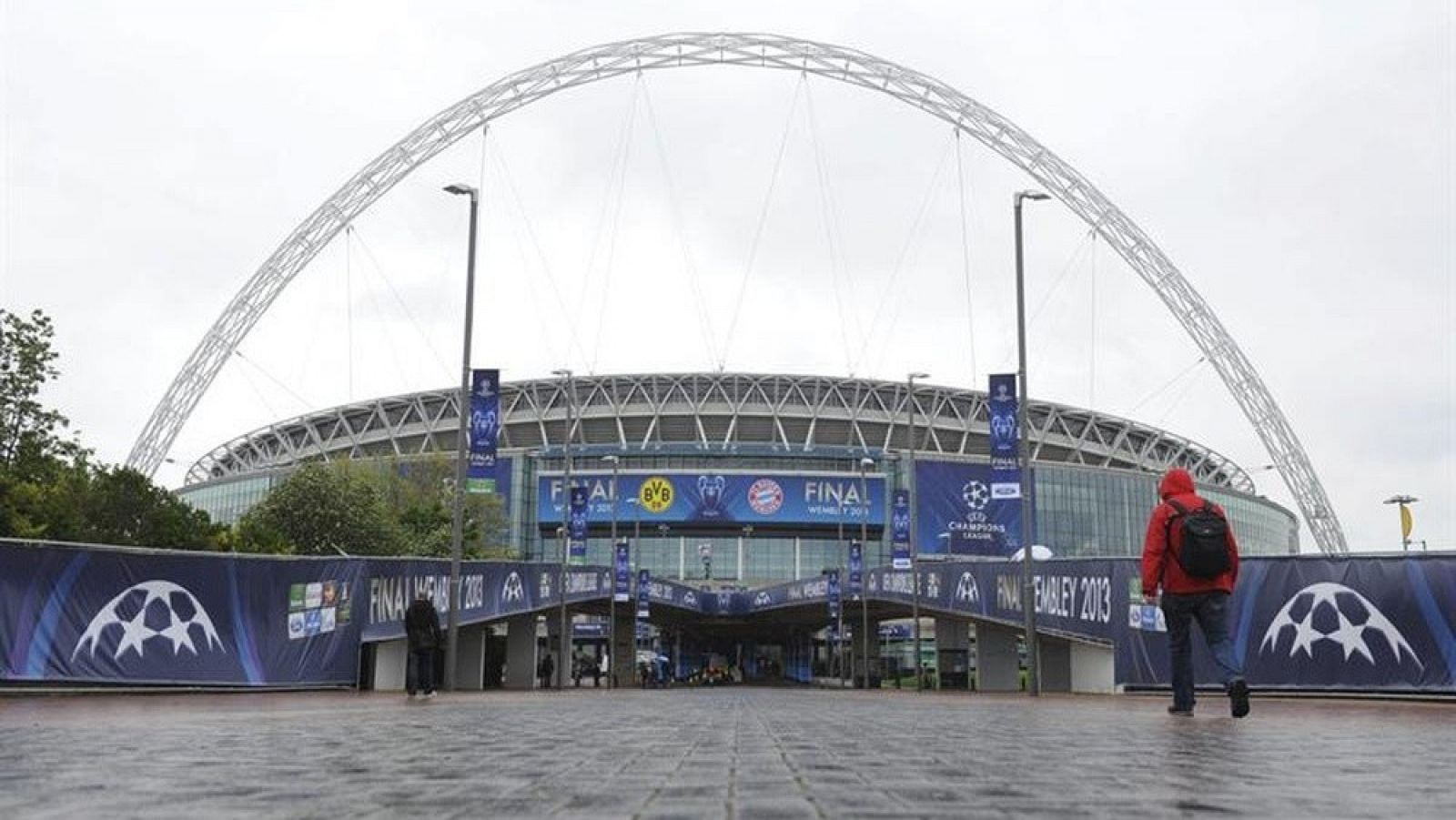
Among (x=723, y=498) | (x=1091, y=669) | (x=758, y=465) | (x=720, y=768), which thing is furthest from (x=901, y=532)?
(x=758, y=465)

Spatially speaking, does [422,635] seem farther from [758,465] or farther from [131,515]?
[758,465]

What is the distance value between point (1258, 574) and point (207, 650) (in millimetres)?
15288

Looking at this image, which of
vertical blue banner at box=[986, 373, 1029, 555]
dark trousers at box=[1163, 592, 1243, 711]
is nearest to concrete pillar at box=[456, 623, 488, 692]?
vertical blue banner at box=[986, 373, 1029, 555]

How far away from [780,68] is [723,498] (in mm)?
35123

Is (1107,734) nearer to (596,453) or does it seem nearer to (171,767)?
(171,767)

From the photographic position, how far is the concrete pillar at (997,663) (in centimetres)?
4188

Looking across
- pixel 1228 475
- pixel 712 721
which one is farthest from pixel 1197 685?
pixel 1228 475

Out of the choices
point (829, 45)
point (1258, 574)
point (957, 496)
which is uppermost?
point (829, 45)

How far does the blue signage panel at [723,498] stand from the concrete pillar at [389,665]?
71.1 metres

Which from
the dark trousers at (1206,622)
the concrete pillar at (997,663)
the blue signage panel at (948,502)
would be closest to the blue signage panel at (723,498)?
the blue signage panel at (948,502)

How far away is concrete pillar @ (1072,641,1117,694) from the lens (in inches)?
1004

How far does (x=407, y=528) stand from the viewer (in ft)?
182

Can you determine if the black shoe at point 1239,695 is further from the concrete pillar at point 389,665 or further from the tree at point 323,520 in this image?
the tree at point 323,520

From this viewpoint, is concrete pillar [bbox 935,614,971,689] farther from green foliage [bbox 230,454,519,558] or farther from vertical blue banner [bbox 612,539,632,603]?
green foliage [bbox 230,454,519,558]
